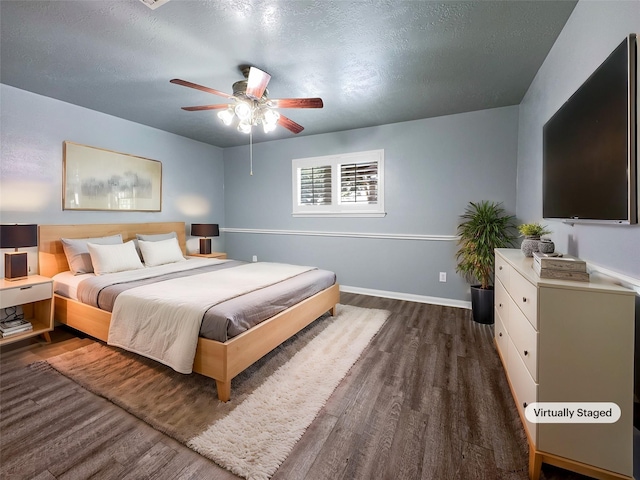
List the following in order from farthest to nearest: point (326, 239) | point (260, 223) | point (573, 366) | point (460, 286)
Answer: point (260, 223) < point (326, 239) < point (460, 286) < point (573, 366)

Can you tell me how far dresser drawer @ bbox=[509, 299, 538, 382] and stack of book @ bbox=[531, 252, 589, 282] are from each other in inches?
10.8

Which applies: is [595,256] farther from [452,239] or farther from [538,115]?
[452,239]

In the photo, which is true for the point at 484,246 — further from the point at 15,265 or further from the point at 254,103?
the point at 15,265

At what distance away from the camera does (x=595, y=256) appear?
1.57 meters

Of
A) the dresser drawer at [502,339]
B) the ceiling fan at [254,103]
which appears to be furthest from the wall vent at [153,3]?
the dresser drawer at [502,339]

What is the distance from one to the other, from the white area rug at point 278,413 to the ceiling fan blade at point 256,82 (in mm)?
2253

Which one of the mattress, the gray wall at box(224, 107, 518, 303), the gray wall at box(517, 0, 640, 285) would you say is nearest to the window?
the gray wall at box(224, 107, 518, 303)

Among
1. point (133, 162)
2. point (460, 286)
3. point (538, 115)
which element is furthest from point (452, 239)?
point (133, 162)

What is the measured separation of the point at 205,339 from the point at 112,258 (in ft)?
6.59

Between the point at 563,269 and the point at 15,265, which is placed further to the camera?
the point at 15,265

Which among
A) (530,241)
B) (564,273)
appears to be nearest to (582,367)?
(564,273)

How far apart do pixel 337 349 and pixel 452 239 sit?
7.31 ft

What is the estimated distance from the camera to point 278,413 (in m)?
1.73

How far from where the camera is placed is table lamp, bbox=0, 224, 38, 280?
8.37 feet
